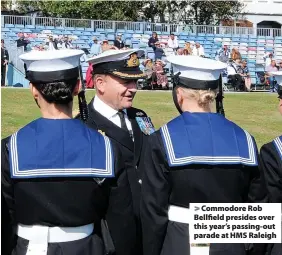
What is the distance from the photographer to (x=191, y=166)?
324 cm

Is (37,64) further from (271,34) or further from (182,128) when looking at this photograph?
(271,34)

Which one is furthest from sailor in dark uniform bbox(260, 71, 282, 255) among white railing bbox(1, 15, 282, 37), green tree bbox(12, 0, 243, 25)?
green tree bbox(12, 0, 243, 25)

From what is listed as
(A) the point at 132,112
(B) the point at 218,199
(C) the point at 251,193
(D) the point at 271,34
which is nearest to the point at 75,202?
(B) the point at 218,199

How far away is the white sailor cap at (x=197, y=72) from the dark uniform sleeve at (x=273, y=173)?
0.55 metres

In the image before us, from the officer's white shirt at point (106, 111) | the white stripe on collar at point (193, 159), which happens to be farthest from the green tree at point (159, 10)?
the white stripe on collar at point (193, 159)

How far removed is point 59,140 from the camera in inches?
119

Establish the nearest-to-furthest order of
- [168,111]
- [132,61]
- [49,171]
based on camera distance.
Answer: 1. [49,171]
2. [132,61]
3. [168,111]

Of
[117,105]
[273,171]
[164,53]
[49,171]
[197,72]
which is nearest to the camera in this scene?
[49,171]

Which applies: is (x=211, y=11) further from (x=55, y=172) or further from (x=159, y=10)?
(x=55, y=172)

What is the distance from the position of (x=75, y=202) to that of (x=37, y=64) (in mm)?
705

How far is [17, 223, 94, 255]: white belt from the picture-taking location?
2990 millimetres

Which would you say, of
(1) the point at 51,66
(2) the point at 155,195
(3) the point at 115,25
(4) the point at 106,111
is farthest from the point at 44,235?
(3) the point at 115,25

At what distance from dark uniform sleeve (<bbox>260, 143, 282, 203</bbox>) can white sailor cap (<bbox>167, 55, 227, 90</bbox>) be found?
21.7 inches

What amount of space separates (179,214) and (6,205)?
880 mm
